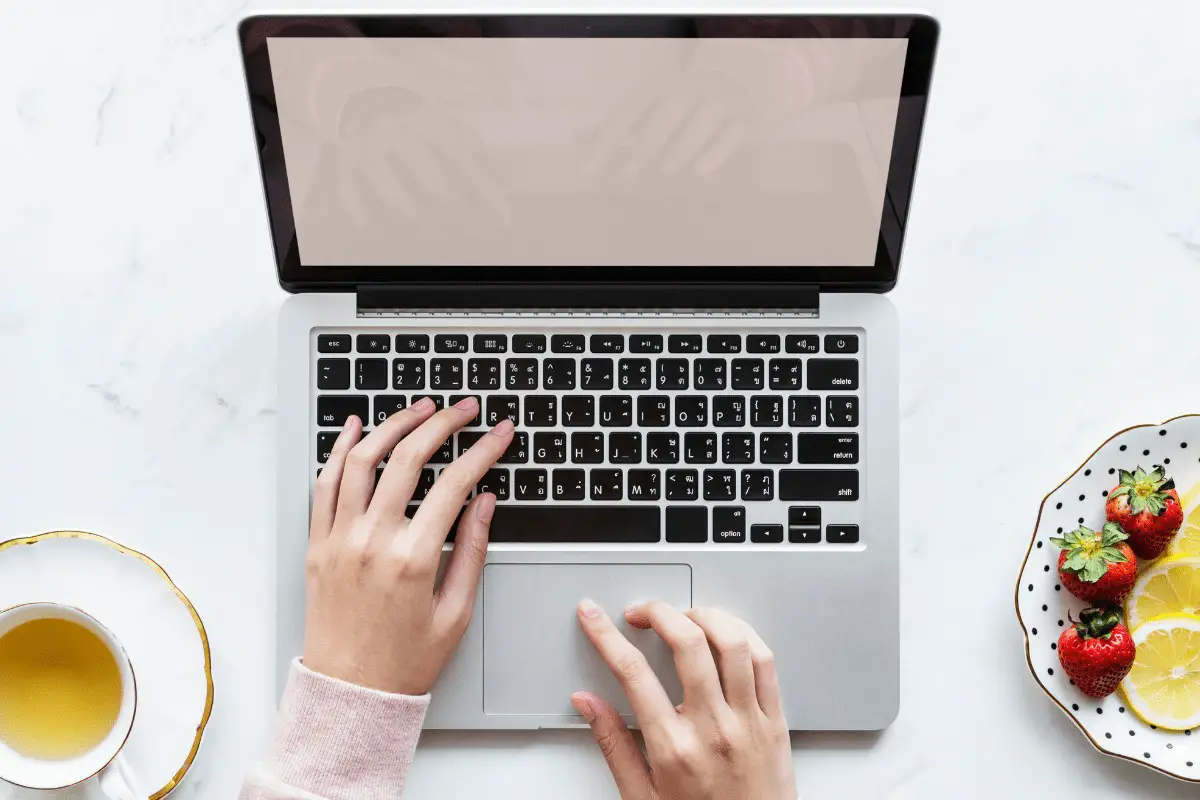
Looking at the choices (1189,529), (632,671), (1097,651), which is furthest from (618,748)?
(1189,529)

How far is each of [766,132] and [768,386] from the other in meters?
0.20

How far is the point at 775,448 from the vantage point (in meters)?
0.66

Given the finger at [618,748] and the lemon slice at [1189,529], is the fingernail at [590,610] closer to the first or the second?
the finger at [618,748]

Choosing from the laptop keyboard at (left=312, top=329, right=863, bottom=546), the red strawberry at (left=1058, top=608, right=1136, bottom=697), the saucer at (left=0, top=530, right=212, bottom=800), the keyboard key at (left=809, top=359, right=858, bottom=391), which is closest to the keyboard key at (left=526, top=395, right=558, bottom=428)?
the laptop keyboard at (left=312, top=329, right=863, bottom=546)

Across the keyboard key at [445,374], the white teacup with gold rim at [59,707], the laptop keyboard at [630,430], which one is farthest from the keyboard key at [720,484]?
the white teacup with gold rim at [59,707]

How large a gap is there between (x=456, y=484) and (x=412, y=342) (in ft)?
0.40

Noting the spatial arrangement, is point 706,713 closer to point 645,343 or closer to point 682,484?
point 682,484

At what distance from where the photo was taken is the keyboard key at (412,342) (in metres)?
0.66

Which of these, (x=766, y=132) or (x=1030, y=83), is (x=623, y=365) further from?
(x=1030, y=83)

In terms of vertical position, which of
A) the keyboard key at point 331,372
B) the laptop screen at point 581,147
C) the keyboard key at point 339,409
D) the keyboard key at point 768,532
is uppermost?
the laptop screen at point 581,147

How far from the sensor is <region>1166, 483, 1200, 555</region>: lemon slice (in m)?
0.68

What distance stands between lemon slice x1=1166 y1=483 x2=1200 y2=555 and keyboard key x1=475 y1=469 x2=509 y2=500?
1.82ft

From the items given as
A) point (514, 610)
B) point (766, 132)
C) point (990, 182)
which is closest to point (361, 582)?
point (514, 610)

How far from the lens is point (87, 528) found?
707 mm
